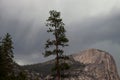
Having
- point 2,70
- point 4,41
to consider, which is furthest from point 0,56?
point 4,41

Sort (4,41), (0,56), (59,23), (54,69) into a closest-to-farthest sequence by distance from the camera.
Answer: (54,69) → (59,23) → (0,56) → (4,41)

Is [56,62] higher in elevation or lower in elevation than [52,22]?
lower

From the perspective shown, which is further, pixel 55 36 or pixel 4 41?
pixel 4 41

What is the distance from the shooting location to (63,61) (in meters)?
55.6

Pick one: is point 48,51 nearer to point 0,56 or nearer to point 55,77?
point 55,77

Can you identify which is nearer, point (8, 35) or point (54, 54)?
point (54, 54)

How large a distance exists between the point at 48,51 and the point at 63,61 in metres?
3.13

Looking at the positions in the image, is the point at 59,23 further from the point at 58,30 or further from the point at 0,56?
the point at 0,56

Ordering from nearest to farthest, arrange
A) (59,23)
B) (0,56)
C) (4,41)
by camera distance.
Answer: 1. (59,23)
2. (0,56)
3. (4,41)

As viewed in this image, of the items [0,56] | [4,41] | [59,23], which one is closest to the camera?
[59,23]

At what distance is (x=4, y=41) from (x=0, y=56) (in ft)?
49.6

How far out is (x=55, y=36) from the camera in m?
56.4

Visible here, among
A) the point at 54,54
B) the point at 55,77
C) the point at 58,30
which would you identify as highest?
the point at 58,30

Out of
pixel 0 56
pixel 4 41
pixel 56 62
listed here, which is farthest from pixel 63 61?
pixel 4 41
